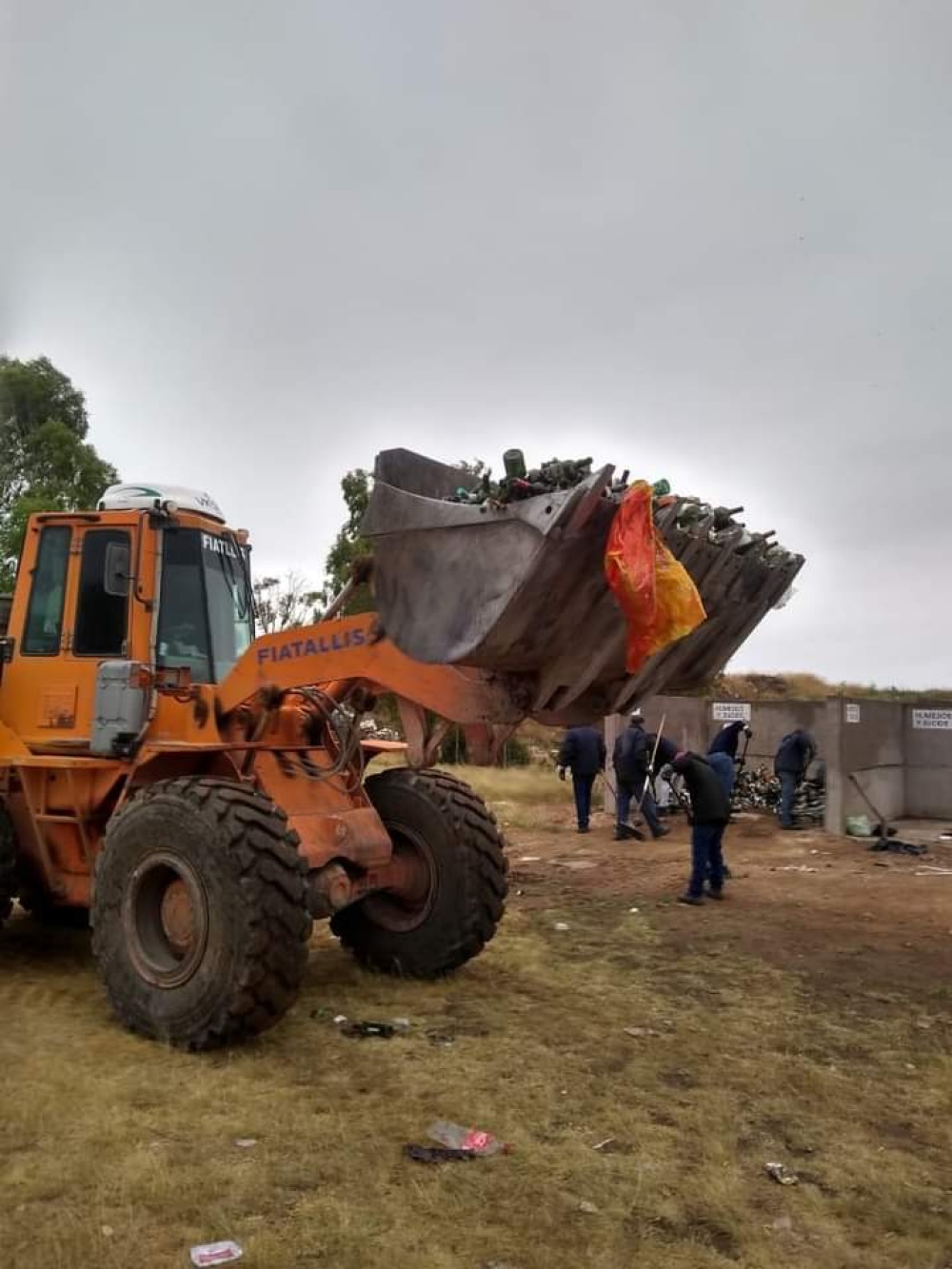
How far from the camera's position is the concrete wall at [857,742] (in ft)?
47.1

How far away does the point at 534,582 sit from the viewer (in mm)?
4848

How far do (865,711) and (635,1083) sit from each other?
36.4 ft

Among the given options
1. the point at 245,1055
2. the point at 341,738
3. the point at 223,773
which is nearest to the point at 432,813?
the point at 341,738

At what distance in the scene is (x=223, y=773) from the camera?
20.2ft

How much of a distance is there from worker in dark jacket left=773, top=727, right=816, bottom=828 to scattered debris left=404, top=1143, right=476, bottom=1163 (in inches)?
455

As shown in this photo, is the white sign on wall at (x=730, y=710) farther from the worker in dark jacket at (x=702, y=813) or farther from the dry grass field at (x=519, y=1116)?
the dry grass field at (x=519, y=1116)

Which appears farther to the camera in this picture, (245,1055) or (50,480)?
(50,480)

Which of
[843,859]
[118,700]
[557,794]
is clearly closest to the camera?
[118,700]

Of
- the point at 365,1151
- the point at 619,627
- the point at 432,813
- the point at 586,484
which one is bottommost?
the point at 365,1151

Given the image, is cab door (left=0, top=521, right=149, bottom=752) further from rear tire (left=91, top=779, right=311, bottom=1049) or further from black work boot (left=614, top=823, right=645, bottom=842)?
black work boot (left=614, top=823, right=645, bottom=842)

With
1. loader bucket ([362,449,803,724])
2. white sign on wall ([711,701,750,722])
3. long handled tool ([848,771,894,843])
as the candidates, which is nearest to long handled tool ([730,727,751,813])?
white sign on wall ([711,701,750,722])

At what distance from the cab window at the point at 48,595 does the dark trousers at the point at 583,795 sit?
31.1 feet

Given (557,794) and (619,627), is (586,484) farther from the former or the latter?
(557,794)

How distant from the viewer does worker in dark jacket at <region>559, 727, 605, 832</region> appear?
49.1 ft
